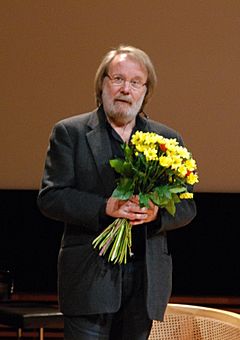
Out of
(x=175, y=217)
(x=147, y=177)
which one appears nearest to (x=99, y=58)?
(x=175, y=217)

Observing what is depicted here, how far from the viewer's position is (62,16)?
6.27 meters

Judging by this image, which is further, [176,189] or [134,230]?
[134,230]

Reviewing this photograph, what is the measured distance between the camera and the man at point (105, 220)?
2.87 metres

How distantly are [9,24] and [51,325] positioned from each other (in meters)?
2.38

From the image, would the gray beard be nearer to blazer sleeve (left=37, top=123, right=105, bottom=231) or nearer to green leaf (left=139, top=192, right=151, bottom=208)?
blazer sleeve (left=37, top=123, right=105, bottom=231)

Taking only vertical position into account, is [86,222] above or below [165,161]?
below

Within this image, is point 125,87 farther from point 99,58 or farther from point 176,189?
point 99,58

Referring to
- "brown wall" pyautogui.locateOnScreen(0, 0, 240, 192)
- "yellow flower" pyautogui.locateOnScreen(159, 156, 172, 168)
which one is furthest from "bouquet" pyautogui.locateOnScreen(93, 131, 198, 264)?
"brown wall" pyautogui.locateOnScreen(0, 0, 240, 192)

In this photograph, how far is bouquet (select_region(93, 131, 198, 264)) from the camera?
2805 mm

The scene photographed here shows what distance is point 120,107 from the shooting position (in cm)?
298

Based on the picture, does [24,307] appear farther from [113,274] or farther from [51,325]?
[113,274]

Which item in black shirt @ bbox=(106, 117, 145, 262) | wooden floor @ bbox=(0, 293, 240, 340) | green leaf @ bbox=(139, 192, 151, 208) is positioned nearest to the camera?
green leaf @ bbox=(139, 192, 151, 208)

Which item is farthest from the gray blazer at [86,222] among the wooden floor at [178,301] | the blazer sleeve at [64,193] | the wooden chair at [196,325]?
the wooden floor at [178,301]

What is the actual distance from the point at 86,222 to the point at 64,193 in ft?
0.39
